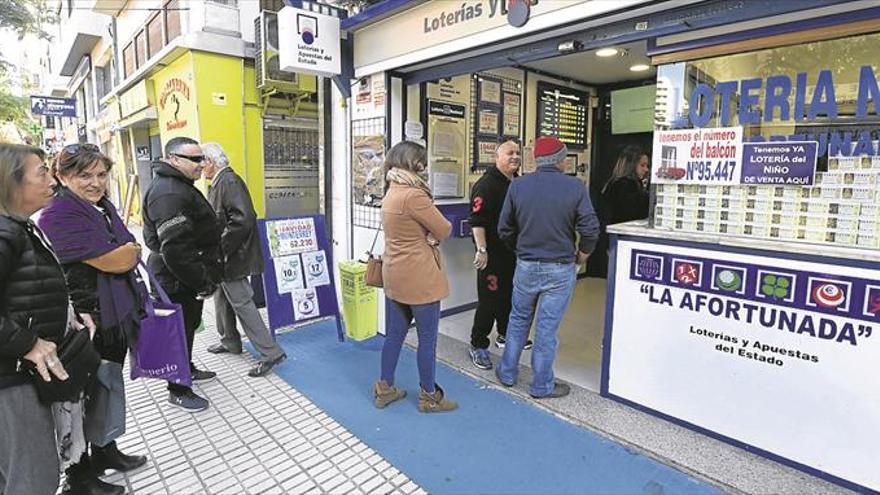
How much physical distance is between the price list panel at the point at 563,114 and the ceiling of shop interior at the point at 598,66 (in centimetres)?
16

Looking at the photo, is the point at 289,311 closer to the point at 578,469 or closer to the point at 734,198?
the point at 578,469

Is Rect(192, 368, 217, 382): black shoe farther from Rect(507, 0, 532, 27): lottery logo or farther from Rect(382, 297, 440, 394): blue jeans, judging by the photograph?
Rect(507, 0, 532, 27): lottery logo

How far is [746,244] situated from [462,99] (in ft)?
8.97

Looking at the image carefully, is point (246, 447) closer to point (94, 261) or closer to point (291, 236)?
point (94, 261)

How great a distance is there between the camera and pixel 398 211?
2.56 meters

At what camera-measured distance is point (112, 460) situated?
2.25 metres

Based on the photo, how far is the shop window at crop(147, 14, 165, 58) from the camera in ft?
20.4

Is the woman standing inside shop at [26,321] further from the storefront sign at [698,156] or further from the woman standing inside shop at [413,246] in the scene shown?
the storefront sign at [698,156]

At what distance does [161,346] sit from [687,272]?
271 centimetres

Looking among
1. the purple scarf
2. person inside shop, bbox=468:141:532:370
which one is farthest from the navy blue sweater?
the purple scarf

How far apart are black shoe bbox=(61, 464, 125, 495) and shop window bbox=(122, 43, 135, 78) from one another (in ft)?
24.8

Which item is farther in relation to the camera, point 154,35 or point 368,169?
point 154,35

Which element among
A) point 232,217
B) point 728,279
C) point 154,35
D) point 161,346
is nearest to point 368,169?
point 232,217

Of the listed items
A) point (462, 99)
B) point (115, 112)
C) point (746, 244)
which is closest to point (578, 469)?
point (746, 244)
